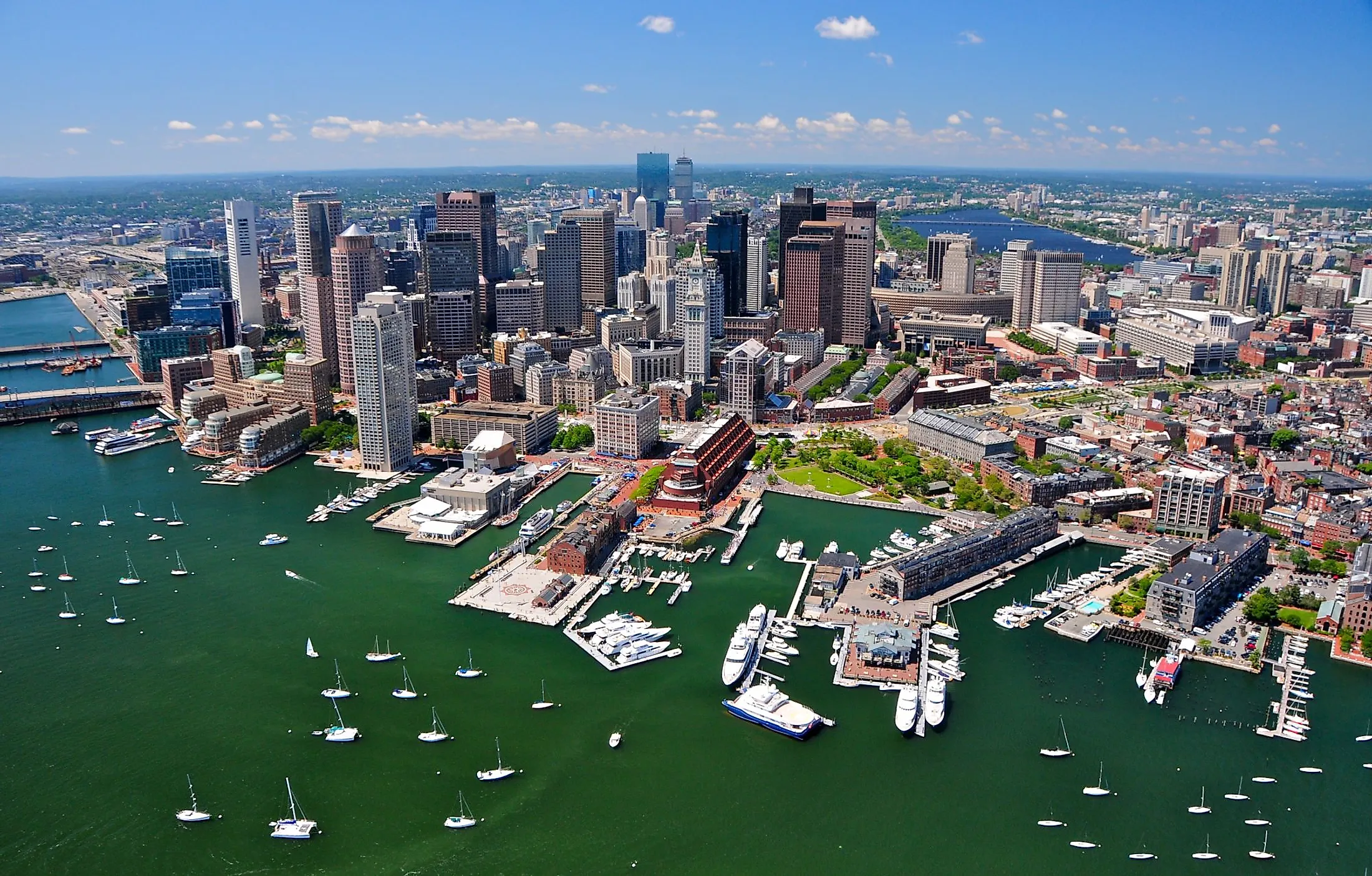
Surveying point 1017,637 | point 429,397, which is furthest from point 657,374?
point 1017,637

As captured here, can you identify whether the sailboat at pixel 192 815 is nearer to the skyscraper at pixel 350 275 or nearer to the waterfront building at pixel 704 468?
the waterfront building at pixel 704 468

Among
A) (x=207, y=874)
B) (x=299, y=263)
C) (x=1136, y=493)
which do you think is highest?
(x=299, y=263)

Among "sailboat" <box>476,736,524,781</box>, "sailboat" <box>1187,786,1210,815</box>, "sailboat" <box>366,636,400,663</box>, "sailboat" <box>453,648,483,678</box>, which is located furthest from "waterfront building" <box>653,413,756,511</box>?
"sailboat" <box>1187,786,1210,815</box>

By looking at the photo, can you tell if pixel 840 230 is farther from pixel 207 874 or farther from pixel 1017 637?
pixel 207 874

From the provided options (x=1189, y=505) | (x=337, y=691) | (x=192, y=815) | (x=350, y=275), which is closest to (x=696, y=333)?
(x=350, y=275)

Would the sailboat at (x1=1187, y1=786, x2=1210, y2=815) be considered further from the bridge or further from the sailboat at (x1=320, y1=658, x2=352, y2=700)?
the bridge

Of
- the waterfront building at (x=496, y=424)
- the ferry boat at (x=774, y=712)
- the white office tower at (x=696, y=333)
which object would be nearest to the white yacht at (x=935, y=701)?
the ferry boat at (x=774, y=712)
